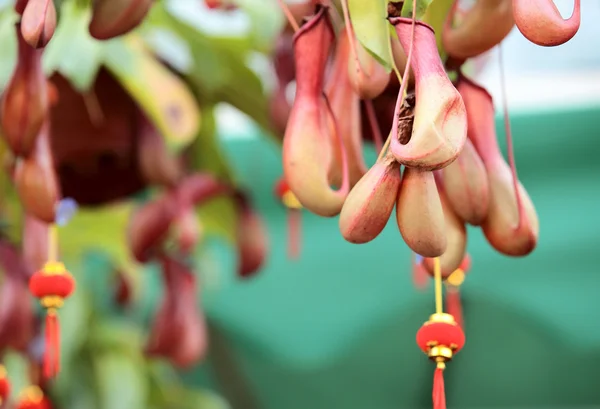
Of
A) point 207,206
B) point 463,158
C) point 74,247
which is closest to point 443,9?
point 463,158

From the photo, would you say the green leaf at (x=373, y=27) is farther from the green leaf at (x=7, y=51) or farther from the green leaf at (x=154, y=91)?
the green leaf at (x=154, y=91)

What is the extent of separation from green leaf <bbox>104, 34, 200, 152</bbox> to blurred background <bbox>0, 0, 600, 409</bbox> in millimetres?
420

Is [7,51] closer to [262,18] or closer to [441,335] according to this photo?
[262,18]

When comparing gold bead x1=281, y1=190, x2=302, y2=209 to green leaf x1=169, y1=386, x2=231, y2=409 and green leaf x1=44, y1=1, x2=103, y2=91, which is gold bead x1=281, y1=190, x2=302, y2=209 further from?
green leaf x1=169, y1=386, x2=231, y2=409

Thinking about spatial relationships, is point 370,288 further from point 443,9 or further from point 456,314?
point 443,9

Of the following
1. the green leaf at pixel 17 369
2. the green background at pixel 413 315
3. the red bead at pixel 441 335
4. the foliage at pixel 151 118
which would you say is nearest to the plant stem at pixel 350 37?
the foliage at pixel 151 118

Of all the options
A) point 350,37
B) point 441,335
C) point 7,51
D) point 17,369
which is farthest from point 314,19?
point 17,369

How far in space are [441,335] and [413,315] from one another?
101cm

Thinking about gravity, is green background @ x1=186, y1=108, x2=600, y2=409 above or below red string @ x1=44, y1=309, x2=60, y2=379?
below

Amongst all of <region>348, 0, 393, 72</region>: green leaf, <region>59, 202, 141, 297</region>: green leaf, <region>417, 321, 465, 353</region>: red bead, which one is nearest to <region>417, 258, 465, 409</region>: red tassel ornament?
<region>417, 321, 465, 353</region>: red bead

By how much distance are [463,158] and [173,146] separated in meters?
0.51

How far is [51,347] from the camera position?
0.60 metres

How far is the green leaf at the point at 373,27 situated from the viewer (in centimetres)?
51

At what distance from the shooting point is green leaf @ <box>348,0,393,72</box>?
0.51m
